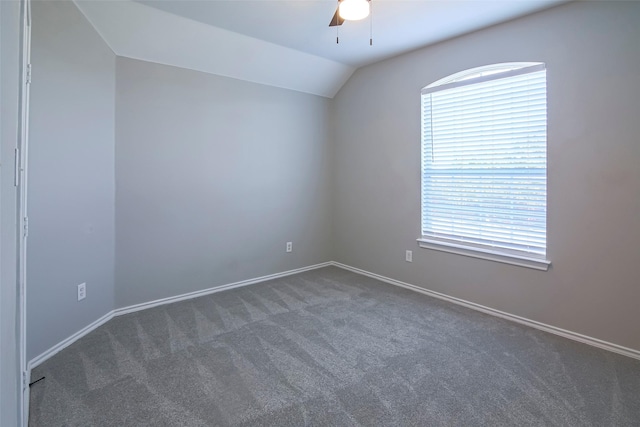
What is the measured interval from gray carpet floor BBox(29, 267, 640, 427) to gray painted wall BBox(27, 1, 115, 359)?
324 millimetres

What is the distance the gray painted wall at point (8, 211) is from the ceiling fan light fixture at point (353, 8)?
5.02 ft

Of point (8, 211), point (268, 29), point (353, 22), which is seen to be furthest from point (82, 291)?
point (353, 22)

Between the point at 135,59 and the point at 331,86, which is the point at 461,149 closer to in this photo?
the point at 331,86

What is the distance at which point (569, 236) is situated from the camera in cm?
257

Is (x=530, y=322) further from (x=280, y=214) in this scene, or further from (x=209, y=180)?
(x=209, y=180)

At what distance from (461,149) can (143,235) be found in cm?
326

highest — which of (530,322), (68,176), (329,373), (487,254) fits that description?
(68,176)

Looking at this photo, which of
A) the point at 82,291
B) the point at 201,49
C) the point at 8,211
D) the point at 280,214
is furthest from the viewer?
the point at 280,214

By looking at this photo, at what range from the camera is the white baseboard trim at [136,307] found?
7.42 feet

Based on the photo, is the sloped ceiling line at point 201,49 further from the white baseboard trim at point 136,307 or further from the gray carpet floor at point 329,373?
the gray carpet floor at point 329,373

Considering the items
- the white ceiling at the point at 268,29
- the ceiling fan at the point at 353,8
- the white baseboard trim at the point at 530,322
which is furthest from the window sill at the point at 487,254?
the ceiling fan at the point at 353,8

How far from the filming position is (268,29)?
3035 millimetres

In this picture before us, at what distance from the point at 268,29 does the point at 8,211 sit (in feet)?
8.50

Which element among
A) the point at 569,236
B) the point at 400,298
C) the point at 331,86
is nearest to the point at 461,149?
the point at 569,236
